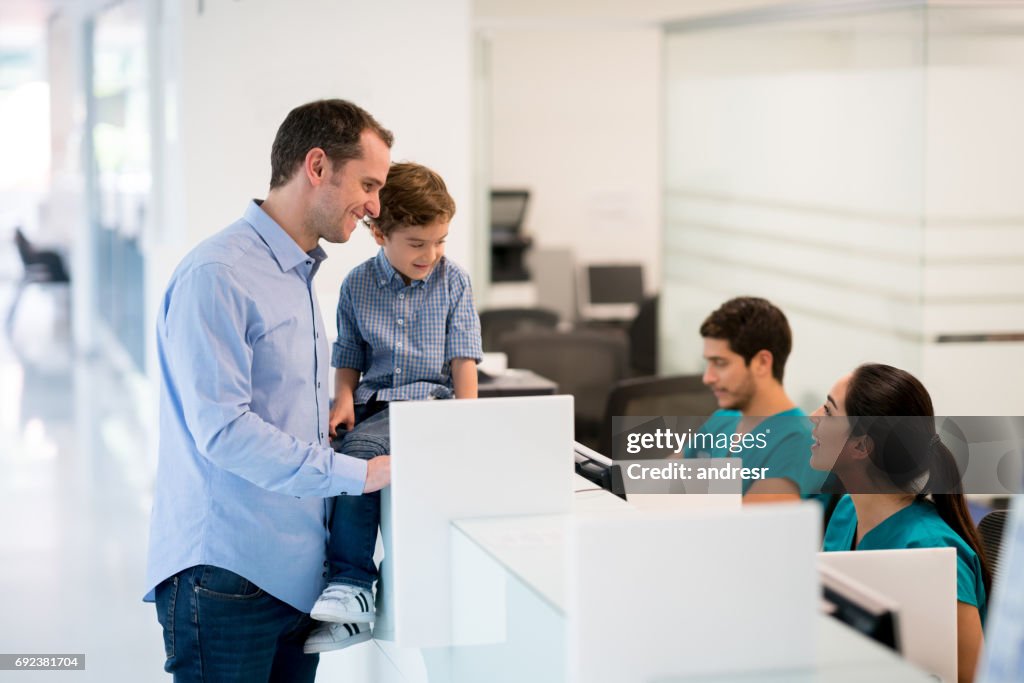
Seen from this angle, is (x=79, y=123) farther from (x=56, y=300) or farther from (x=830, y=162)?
(x=830, y=162)

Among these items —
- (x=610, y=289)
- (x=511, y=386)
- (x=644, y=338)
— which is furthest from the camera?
(x=610, y=289)

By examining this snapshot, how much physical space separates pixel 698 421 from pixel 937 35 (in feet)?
6.26

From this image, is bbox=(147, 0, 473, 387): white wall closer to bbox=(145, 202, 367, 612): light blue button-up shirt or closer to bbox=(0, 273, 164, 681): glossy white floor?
bbox=(0, 273, 164, 681): glossy white floor

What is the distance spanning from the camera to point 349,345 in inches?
104

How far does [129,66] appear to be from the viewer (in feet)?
29.0

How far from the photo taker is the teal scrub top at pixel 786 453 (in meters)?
3.31

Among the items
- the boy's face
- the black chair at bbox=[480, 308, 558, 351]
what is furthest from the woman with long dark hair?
the black chair at bbox=[480, 308, 558, 351]

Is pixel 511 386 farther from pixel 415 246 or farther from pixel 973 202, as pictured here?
pixel 973 202

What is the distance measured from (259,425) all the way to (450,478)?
13.8 inches

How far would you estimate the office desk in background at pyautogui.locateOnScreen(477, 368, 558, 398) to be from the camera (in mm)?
3672

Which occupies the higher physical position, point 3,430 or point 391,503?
point 391,503

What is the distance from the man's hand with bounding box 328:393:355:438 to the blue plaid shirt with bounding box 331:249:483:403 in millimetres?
58

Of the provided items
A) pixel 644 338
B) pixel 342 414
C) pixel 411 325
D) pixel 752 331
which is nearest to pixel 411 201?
pixel 411 325

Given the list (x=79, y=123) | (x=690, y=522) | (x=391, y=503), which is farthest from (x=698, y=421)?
(x=79, y=123)
